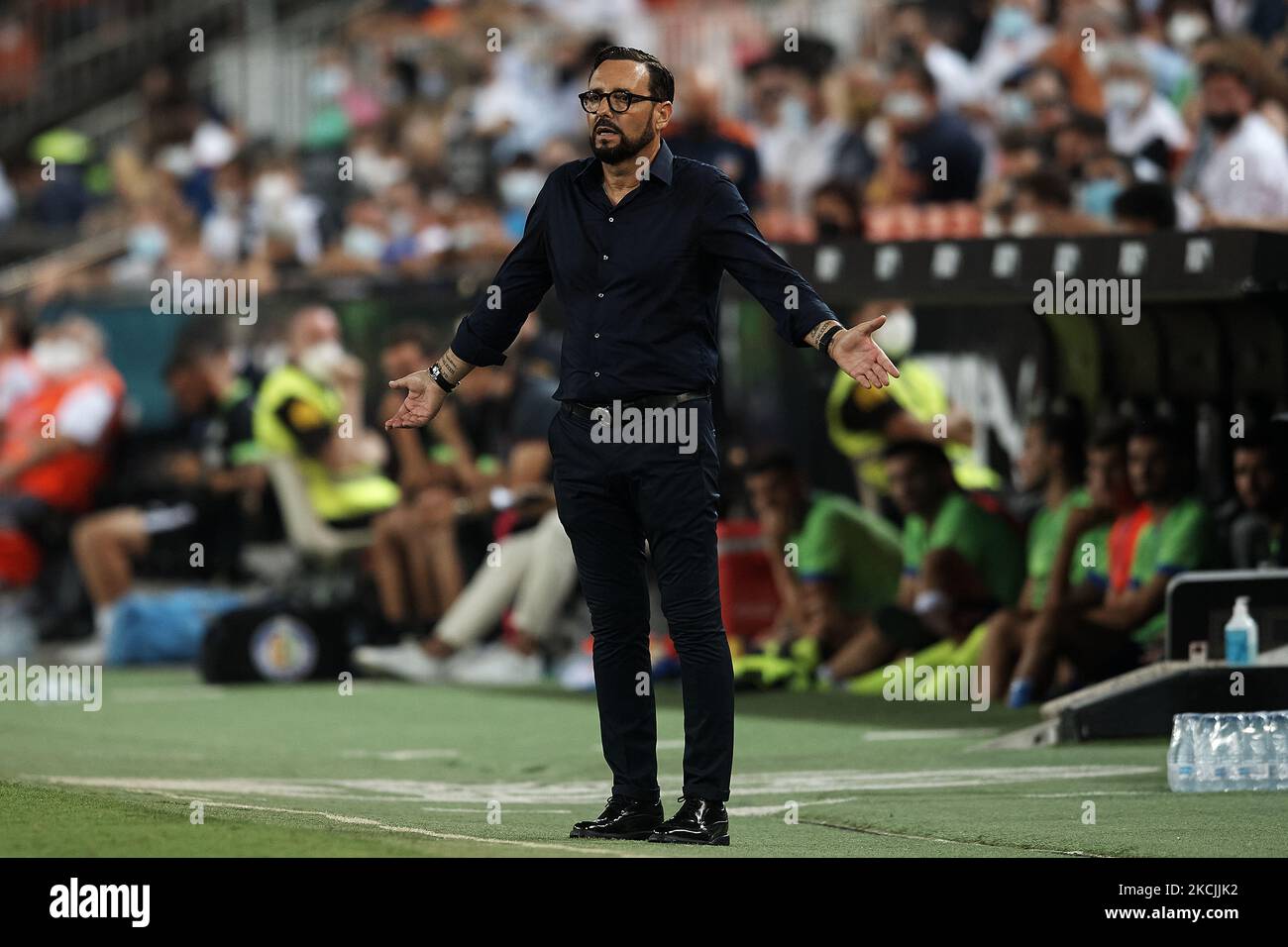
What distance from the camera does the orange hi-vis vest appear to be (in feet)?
55.0

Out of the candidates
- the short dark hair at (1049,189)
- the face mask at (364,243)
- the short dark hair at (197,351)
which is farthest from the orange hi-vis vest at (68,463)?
the short dark hair at (1049,189)

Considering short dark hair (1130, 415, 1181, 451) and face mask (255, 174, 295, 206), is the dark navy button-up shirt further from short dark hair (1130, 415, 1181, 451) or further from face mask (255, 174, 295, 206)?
face mask (255, 174, 295, 206)

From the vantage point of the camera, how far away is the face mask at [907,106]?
15312mm

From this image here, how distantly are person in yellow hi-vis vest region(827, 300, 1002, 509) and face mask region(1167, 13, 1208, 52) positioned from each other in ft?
9.16

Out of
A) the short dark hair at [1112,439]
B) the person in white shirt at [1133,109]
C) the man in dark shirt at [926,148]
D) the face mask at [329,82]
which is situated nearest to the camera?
the short dark hair at [1112,439]

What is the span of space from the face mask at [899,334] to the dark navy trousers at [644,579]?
6.93 meters

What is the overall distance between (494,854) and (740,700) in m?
6.37

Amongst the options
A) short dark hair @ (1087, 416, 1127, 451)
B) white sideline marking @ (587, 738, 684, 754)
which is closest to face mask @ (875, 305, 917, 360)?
short dark hair @ (1087, 416, 1127, 451)

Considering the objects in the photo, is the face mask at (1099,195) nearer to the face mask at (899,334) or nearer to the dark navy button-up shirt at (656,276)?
the face mask at (899,334)

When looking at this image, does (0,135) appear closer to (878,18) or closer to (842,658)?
(878,18)

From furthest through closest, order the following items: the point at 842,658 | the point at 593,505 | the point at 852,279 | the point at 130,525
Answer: the point at 130,525 < the point at 842,658 < the point at 852,279 < the point at 593,505
